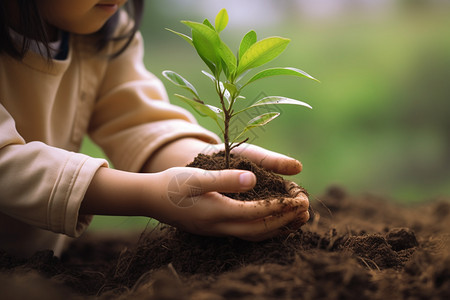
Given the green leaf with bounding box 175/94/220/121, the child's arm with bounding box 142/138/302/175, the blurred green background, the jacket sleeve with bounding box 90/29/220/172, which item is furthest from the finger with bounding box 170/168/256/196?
the blurred green background

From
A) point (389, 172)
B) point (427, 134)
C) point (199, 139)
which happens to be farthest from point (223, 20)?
point (427, 134)

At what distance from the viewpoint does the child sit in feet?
2.56

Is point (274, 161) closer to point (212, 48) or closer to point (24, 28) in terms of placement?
point (212, 48)

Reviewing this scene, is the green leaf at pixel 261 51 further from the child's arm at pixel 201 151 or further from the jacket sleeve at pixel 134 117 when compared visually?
the jacket sleeve at pixel 134 117

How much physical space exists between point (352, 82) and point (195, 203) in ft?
7.14

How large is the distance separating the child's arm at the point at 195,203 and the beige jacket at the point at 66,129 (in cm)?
5

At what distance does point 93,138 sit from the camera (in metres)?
1.40

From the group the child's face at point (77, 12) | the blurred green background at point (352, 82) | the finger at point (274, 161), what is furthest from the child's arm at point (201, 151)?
the blurred green background at point (352, 82)

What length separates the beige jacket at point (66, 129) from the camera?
822 mm

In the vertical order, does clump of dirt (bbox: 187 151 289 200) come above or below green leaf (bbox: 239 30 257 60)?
below

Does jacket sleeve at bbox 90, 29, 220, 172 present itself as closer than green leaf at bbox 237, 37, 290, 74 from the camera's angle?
No

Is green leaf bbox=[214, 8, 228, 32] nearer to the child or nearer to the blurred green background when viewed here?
the child

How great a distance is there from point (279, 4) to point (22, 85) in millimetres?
2268

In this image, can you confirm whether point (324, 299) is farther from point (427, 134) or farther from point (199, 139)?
point (427, 134)
